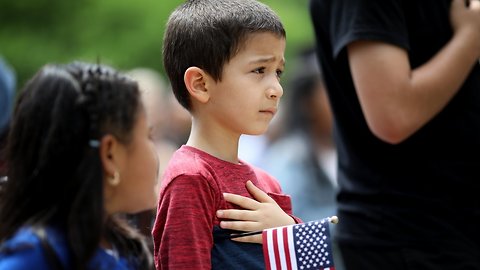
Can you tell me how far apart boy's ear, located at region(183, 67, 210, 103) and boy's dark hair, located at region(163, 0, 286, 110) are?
0.8 inches

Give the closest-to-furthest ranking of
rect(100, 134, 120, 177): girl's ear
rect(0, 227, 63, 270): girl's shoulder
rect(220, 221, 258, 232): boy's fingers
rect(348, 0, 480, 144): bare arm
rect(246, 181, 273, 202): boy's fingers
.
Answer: rect(0, 227, 63, 270): girl's shoulder
rect(100, 134, 120, 177): girl's ear
rect(220, 221, 258, 232): boy's fingers
rect(246, 181, 273, 202): boy's fingers
rect(348, 0, 480, 144): bare arm

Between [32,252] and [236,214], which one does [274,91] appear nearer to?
[236,214]

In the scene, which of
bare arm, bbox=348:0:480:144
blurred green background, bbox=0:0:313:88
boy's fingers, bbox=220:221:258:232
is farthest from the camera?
blurred green background, bbox=0:0:313:88

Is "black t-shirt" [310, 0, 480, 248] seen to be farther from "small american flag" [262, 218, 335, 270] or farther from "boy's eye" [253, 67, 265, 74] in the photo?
"small american flag" [262, 218, 335, 270]

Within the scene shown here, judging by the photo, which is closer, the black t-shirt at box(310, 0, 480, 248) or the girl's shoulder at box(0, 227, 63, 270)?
the girl's shoulder at box(0, 227, 63, 270)

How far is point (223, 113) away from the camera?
140 inches

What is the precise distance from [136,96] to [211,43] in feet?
1.08

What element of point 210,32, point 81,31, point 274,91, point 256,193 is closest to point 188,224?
point 256,193

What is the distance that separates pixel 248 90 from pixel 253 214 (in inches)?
16.0

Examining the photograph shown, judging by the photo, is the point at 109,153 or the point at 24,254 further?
the point at 109,153

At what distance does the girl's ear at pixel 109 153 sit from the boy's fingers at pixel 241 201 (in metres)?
0.37

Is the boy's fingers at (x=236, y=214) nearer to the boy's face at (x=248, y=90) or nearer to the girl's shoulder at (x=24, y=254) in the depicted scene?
the boy's face at (x=248, y=90)

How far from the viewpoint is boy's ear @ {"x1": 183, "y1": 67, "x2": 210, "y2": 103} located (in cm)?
354

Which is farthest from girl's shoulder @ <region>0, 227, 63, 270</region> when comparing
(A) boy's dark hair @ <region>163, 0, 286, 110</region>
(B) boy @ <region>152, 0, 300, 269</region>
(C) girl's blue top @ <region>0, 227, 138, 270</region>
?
(A) boy's dark hair @ <region>163, 0, 286, 110</region>
